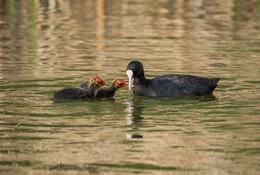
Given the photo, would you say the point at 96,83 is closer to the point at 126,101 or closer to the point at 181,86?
the point at 126,101

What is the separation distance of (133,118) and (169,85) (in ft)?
6.79

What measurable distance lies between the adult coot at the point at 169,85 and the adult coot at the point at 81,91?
528mm

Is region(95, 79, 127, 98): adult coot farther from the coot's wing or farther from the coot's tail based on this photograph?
the coot's tail

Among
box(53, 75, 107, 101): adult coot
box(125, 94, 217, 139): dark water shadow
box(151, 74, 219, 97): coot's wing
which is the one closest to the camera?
box(125, 94, 217, 139): dark water shadow

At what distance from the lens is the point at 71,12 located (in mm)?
30047

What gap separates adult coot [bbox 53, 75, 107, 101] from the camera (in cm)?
1457

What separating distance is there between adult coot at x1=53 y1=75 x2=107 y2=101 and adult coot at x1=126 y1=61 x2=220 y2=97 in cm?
53

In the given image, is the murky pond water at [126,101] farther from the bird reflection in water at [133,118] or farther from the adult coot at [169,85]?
the adult coot at [169,85]

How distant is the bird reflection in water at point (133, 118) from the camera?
1223 cm

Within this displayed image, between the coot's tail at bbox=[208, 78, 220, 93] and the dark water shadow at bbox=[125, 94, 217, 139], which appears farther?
the coot's tail at bbox=[208, 78, 220, 93]

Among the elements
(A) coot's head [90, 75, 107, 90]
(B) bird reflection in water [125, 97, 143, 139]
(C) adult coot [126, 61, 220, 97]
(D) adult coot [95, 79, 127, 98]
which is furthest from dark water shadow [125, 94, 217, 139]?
(A) coot's head [90, 75, 107, 90]

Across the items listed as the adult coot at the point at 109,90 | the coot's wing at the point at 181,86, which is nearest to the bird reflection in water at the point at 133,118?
the adult coot at the point at 109,90

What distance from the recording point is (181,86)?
15.3 meters

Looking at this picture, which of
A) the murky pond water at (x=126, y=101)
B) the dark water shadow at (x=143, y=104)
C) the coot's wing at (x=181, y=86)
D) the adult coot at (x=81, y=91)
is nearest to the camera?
the murky pond water at (x=126, y=101)
